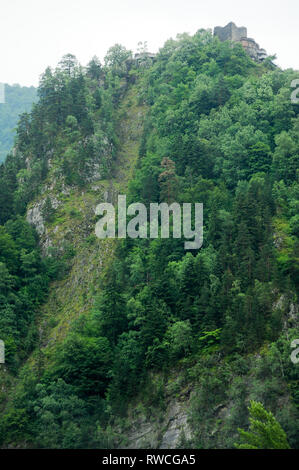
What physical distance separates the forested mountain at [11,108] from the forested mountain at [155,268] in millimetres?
47409

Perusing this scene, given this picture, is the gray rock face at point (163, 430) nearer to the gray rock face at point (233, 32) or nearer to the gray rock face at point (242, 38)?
the gray rock face at point (242, 38)

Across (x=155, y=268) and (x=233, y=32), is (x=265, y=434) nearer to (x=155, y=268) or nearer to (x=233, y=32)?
(x=155, y=268)

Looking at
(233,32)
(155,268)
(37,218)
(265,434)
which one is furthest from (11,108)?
(265,434)

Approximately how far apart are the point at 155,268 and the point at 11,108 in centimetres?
11508

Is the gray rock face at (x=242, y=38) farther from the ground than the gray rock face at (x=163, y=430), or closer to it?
farther from the ground

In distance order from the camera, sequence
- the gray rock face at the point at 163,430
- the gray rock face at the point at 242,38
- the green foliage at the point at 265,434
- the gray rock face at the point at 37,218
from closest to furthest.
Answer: the green foliage at the point at 265,434 < the gray rock face at the point at 163,430 < the gray rock face at the point at 37,218 < the gray rock face at the point at 242,38

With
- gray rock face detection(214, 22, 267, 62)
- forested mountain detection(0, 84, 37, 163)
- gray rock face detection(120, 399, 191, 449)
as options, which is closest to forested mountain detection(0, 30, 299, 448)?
gray rock face detection(120, 399, 191, 449)

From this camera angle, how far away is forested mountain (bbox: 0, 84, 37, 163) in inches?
5176

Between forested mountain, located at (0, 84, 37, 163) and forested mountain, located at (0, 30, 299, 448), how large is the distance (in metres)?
47.4

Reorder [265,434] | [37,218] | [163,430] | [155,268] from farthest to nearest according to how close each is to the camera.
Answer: [37,218], [155,268], [163,430], [265,434]

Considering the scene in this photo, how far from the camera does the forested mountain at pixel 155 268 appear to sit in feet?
126

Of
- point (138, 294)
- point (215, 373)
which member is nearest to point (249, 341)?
point (215, 373)

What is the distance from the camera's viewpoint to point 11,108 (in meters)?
152

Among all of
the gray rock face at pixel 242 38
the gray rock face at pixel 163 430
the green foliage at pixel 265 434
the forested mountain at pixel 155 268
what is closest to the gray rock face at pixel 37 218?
the forested mountain at pixel 155 268
